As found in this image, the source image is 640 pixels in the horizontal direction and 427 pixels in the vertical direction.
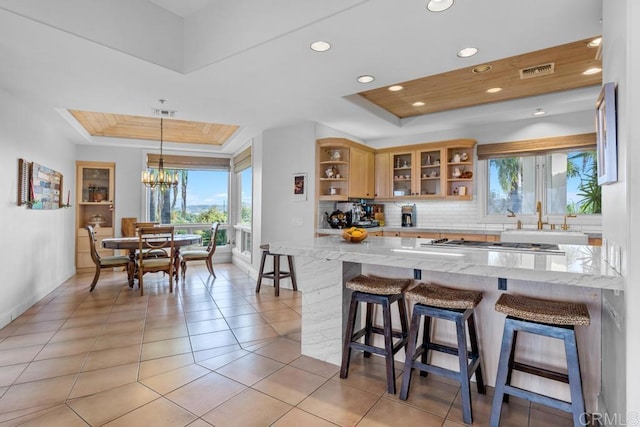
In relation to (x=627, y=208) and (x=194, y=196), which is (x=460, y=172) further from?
(x=194, y=196)

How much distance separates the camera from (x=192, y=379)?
232cm

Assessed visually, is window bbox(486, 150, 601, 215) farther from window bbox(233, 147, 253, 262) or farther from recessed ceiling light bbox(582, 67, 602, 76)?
window bbox(233, 147, 253, 262)

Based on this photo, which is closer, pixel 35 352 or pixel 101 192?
pixel 35 352

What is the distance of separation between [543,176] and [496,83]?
1.67 m

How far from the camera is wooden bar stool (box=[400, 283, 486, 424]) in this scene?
1894mm

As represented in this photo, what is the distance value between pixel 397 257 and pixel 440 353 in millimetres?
953

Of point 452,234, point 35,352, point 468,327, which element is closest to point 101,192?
point 35,352

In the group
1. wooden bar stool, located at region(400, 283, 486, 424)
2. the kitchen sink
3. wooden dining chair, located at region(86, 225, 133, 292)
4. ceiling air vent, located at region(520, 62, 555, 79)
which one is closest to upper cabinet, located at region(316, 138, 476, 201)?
the kitchen sink

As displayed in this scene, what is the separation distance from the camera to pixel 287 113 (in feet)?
14.2

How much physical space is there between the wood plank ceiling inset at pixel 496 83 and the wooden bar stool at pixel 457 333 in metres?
2.16

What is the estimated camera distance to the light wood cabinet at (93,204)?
20.2 ft

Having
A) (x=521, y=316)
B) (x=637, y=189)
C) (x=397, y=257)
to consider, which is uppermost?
(x=637, y=189)

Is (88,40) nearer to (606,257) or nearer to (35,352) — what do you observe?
(35,352)

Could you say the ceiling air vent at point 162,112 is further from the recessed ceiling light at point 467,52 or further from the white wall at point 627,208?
the white wall at point 627,208
